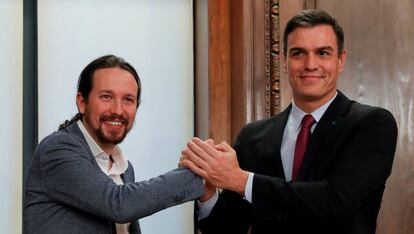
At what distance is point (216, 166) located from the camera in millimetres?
1535

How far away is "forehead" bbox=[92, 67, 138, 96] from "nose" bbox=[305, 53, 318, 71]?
1.57 ft

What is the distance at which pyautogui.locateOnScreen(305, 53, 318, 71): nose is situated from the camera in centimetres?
152

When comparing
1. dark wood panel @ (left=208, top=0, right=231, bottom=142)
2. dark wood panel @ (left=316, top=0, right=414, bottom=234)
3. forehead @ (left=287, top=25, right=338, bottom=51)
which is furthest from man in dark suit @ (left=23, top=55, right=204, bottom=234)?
dark wood panel @ (left=316, top=0, right=414, bottom=234)

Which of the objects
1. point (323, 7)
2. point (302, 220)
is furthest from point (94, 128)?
point (323, 7)

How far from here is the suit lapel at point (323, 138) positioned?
4.76 ft

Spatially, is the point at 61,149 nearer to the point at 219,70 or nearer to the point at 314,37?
the point at 314,37

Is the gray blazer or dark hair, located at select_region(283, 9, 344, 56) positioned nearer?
the gray blazer

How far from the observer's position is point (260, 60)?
2.23 m

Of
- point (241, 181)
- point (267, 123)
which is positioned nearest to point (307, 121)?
point (267, 123)

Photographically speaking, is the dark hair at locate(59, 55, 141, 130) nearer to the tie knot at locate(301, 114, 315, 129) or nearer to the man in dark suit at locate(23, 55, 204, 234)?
the man in dark suit at locate(23, 55, 204, 234)

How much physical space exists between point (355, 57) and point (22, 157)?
1381 millimetres

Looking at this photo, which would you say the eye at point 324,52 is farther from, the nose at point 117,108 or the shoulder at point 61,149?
the shoulder at point 61,149

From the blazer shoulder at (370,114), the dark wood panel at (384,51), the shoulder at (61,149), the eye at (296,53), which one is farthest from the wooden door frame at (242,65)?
the shoulder at (61,149)

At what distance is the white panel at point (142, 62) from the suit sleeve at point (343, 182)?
92cm
